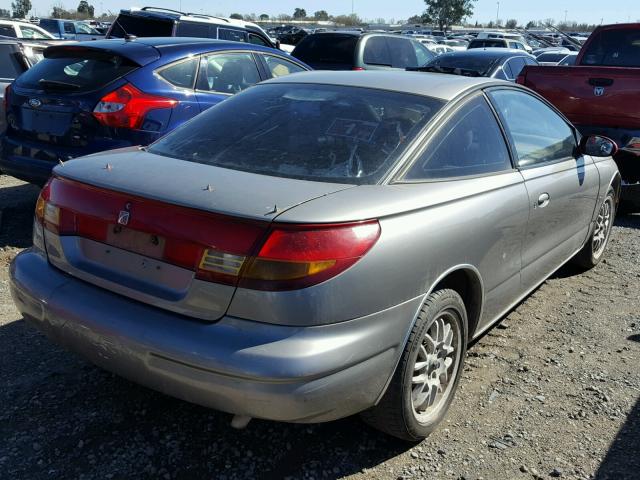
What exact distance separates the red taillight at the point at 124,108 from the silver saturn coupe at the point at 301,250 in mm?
1776

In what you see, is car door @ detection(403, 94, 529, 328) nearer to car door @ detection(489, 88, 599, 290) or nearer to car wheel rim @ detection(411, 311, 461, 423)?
car door @ detection(489, 88, 599, 290)

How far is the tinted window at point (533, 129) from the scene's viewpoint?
3707 millimetres

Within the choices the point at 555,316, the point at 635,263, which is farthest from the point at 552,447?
the point at 635,263

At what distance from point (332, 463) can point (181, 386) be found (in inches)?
32.1

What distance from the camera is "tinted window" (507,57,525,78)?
11.4m

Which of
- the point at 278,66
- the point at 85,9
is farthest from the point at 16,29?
the point at 85,9

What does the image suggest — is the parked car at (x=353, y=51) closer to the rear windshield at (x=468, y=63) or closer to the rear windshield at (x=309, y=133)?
the rear windshield at (x=468, y=63)

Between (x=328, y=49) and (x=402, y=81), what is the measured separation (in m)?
8.14

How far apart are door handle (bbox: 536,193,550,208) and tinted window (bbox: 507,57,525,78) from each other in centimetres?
828

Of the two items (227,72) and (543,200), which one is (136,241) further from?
(227,72)

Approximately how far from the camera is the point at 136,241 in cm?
248

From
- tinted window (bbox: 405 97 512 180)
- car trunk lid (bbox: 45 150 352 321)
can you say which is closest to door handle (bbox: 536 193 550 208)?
tinted window (bbox: 405 97 512 180)

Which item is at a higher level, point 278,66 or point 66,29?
point 66,29

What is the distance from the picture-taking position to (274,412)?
2250 millimetres
